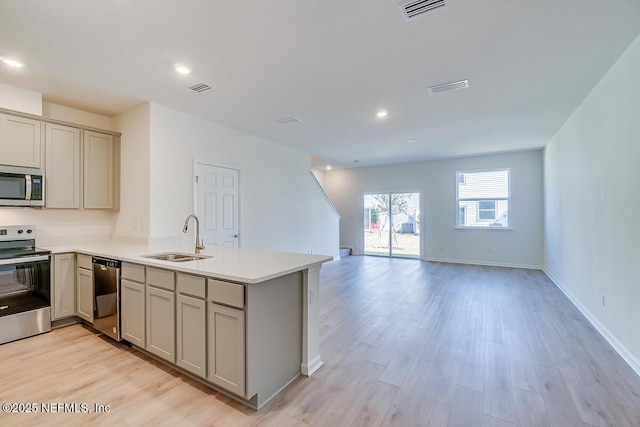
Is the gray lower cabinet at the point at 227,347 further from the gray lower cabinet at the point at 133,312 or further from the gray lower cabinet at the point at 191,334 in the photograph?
the gray lower cabinet at the point at 133,312

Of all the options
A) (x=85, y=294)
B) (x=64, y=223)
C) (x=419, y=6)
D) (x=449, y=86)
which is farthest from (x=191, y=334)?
(x=449, y=86)

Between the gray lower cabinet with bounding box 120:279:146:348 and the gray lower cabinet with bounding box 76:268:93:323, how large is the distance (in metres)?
0.66

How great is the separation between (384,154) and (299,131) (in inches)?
110

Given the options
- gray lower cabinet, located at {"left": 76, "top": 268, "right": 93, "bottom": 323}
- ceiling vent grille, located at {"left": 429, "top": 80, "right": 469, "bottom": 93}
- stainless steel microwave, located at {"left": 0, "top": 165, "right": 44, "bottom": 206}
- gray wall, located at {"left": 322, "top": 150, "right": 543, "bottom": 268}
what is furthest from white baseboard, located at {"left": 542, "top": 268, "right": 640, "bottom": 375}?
stainless steel microwave, located at {"left": 0, "top": 165, "right": 44, "bottom": 206}

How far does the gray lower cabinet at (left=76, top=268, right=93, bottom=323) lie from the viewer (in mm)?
3111

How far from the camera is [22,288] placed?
118 inches

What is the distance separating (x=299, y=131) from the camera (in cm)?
514

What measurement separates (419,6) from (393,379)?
9.13 ft

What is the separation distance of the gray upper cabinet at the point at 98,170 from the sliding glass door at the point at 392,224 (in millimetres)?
6702

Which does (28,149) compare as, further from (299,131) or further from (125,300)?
(299,131)

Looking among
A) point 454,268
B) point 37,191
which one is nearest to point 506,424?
point 37,191

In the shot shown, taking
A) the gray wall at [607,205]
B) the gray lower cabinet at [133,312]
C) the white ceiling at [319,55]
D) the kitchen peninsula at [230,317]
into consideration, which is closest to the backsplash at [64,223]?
the white ceiling at [319,55]

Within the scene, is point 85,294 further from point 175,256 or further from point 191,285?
point 191,285

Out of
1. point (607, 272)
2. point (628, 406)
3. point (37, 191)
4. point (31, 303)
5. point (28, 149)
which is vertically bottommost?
point (628, 406)
